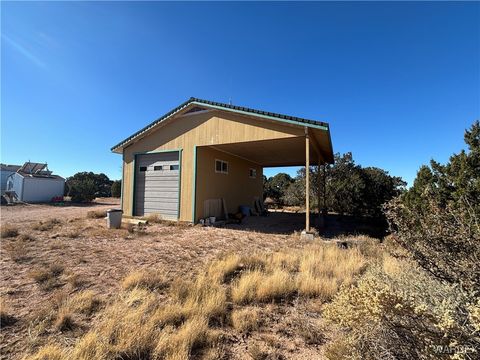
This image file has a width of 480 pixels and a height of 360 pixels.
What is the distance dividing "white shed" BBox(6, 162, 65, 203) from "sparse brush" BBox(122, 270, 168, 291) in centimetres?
2645

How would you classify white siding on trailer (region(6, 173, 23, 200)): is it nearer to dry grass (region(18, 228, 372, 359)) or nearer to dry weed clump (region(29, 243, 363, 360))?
dry grass (region(18, 228, 372, 359))

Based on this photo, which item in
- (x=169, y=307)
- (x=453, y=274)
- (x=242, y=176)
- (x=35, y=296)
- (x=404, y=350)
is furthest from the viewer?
(x=242, y=176)

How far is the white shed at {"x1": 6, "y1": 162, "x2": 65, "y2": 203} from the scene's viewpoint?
2308 centimetres

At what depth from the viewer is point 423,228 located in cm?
243

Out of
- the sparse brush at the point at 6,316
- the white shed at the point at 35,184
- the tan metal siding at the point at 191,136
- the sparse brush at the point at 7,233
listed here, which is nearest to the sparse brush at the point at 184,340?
the sparse brush at the point at 6,316

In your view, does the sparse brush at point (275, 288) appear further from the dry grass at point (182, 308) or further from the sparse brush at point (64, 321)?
the sparse brush at point (64, 321)

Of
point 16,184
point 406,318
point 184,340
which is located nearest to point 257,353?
point 184,340

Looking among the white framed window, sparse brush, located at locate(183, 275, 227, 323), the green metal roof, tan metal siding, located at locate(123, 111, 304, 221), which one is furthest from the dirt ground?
the green metal roof

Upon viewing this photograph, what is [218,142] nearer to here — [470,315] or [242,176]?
[242,176]

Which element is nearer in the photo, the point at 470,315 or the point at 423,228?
the point at 470,315

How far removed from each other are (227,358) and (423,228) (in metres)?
2.40

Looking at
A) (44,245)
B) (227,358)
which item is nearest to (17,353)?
(227,358)

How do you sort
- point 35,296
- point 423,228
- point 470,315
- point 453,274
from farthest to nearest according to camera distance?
point 35,296 < point 423,228 < point 453,274 < point 470,315

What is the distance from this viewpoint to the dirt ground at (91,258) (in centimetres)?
281
